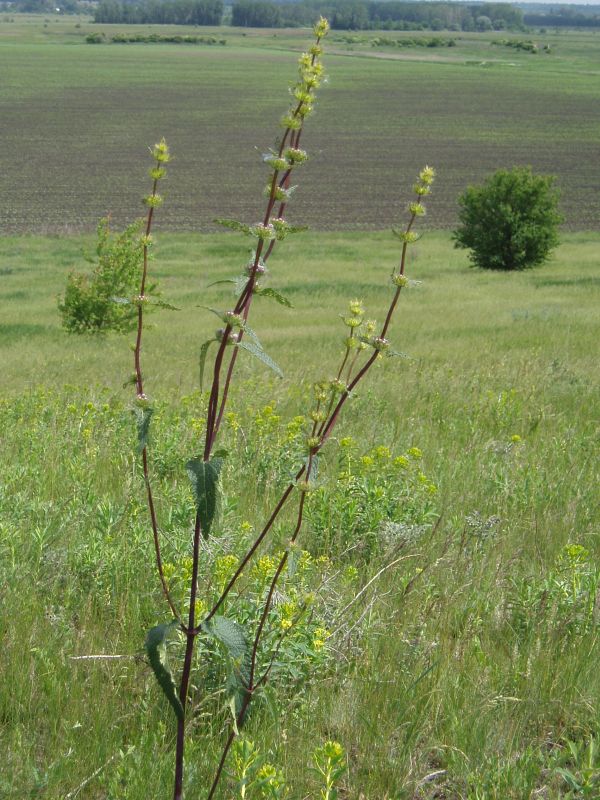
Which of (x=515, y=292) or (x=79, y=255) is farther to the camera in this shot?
(x=79, y=255)

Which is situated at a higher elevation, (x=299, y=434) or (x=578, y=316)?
(x=299, y=434)

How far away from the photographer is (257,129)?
2598 inches

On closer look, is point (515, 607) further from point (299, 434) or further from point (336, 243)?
point (336, 243)

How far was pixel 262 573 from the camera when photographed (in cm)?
266

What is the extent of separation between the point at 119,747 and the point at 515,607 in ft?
4.51

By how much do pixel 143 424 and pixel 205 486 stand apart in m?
0.20

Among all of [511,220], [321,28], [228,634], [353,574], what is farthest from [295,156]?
[511,220]

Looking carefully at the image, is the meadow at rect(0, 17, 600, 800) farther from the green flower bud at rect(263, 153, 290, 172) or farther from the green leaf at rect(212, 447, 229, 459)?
the green leaf at rect(212, 447, 229, 459)

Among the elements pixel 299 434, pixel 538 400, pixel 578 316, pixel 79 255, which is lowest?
pixel 79 255

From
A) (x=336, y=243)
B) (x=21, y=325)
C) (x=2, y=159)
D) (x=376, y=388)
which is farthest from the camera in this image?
(x=2, y=159)

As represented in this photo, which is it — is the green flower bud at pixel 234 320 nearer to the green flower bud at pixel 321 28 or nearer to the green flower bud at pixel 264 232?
the green flower bud at pixel 264 232

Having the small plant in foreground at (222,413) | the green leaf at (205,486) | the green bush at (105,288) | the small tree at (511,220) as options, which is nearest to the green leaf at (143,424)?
the small plant in foreground at (222,413)

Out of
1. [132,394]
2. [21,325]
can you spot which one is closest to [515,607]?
[132,394]

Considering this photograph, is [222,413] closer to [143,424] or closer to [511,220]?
[143,424]
